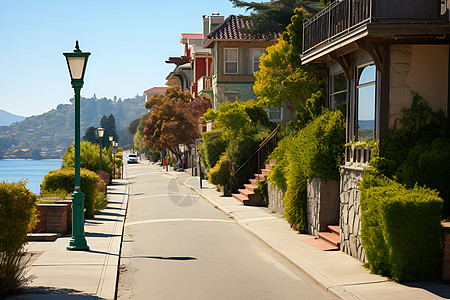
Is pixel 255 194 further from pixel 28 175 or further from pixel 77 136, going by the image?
pixel 28 175

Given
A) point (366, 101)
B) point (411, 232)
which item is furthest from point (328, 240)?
point (411, 232)

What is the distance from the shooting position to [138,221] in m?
19.9

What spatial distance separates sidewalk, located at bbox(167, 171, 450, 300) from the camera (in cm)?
899

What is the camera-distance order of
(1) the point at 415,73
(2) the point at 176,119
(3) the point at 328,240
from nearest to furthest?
(1) the point at 415,73
(3) the point at 328,240
(2) the point at 176,119

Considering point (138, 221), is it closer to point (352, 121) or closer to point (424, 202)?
point (352, 121)

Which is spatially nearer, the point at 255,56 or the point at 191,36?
the point at 255,56

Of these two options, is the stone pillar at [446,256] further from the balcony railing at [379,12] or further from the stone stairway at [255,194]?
the stone stairway at [255,194]

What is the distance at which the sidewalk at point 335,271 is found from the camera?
899cm

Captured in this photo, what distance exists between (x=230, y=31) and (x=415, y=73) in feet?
112

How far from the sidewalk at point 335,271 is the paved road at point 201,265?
0.24 meters

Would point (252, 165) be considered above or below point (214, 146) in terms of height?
below

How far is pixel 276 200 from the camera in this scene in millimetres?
21984

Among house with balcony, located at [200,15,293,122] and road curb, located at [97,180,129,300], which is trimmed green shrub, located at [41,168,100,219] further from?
house with balcony, located at [200,15,293,122]

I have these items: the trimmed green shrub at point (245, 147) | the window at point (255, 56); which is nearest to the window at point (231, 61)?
the window at point (255, 56)
